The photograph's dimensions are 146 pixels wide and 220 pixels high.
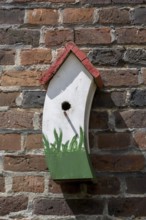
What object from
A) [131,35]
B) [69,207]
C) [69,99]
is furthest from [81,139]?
[131,35]

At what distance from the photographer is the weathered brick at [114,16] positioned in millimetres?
1938

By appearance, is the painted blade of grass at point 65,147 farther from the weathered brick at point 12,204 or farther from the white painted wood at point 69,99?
the weathered brick at point 12,204

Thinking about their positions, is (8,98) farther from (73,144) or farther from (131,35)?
(131,35)

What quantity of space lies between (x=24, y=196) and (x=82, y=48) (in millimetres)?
568

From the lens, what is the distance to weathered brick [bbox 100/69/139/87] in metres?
1.88

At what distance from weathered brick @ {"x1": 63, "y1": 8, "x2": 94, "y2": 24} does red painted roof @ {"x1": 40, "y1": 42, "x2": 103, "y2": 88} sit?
0.53ft

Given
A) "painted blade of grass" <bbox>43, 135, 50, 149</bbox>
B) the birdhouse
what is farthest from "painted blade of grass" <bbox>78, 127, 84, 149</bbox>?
"painted blade of grass" <bbox>43, 135, 50, 149</bbox>

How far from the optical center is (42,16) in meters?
1.96

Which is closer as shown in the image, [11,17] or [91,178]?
[91,178]

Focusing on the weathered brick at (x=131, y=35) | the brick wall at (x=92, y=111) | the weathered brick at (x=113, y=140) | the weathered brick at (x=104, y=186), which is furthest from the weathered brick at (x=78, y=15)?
the weathered brick at (x=104, y=186)

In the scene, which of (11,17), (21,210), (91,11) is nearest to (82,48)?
(91,11)

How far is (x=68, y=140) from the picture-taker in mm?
1720

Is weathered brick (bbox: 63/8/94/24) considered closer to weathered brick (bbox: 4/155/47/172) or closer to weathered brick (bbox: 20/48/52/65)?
weathered brick (bbox: 20/48/52/65)

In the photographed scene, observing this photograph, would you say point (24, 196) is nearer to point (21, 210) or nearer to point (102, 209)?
point (21, 210)
